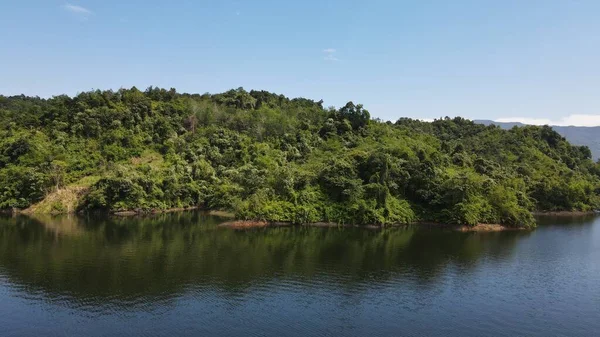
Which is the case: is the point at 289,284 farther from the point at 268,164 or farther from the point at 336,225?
the point at 268,164

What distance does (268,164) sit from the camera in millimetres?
95500

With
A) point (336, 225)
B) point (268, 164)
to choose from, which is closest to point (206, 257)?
point (336, 225)

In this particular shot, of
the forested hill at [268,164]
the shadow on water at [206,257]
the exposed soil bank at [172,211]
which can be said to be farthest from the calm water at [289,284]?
the exposed soil bank at [172,211]

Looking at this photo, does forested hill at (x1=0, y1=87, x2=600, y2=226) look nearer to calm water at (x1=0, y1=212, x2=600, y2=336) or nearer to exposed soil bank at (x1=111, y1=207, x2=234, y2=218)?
exposed soil bank at (x1=111, y1=207, x2=234, y2=218)

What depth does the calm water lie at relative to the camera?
1199 inches

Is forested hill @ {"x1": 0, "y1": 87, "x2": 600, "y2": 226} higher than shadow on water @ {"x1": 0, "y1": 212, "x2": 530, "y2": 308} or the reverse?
higher

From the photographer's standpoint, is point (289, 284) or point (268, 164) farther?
point (268, 164)

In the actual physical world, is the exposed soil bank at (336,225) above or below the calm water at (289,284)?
above

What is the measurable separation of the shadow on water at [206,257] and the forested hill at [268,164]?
7458mm

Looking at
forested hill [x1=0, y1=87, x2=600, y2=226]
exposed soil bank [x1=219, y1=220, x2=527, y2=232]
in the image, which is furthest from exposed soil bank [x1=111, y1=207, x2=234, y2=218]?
exposed soil bank [x1=219, y1=220, x2=527, y2=232]

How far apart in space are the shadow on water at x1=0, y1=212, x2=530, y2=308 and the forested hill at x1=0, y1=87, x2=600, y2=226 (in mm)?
7458

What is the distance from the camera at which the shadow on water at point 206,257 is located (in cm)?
3816

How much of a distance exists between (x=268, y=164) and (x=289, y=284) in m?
57.6

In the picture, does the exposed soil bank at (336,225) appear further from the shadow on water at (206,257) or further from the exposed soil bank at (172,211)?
the exposed soil bank at (172,211)
